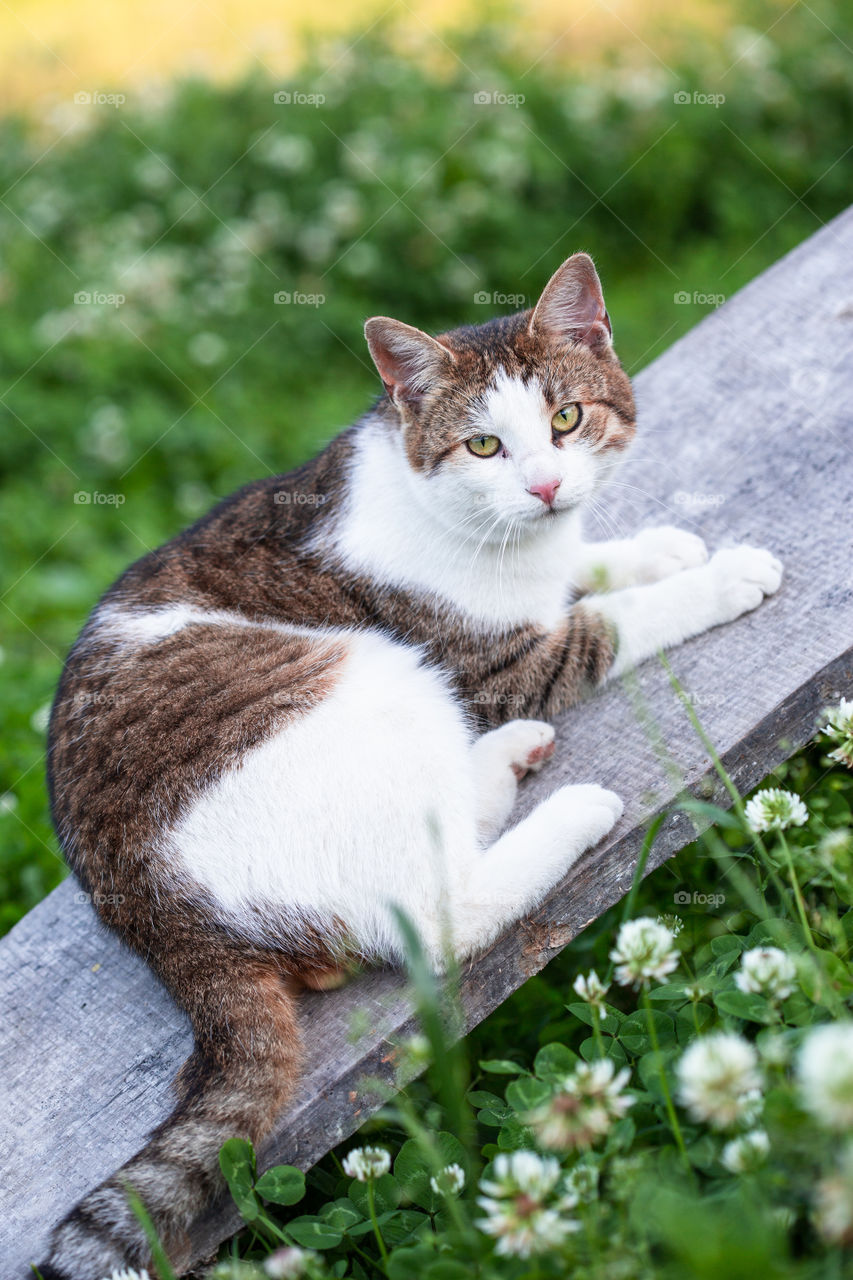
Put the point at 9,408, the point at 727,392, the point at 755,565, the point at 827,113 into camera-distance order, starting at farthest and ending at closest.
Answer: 1. the point at 827,113
2. the point at 9,408
3. the point at 727,392
4. the point at 755,565

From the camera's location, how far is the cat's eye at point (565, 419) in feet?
9.73

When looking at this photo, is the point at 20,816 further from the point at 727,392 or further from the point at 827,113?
the point at 827,113

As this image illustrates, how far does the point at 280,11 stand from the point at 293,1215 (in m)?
9.76

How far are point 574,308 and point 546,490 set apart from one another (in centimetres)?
62

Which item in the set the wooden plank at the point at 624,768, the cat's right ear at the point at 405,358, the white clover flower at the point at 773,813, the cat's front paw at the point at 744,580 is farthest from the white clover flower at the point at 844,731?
the cat's right ear at the point at 405,358

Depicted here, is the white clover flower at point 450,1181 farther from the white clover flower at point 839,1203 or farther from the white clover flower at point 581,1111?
the white clover flower at point 839,1203

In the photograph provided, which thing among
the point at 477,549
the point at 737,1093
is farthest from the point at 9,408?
the point at 737,1093

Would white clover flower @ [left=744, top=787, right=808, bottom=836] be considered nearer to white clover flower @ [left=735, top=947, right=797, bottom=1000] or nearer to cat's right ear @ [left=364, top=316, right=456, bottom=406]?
white clover flower @ [left=735, top=947, right=797, bottom=1000]

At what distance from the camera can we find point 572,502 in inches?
114

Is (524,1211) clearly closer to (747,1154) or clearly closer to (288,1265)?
(747,1154)

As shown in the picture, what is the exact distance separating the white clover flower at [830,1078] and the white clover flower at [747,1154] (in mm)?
285

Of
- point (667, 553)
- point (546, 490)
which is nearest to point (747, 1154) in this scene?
point (546, 490)

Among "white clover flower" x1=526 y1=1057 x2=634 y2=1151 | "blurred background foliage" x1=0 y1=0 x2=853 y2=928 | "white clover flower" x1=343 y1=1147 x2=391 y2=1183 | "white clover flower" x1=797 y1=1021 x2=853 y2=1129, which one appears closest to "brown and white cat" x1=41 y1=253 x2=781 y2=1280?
"white clover flower" x1=343 y1=1147 x2=391 y2=1183

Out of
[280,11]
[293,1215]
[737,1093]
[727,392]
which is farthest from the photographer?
[280,11]
